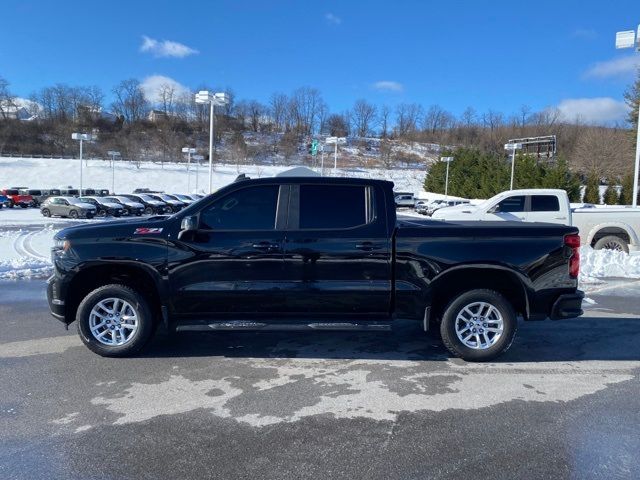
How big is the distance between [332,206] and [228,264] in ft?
4.17

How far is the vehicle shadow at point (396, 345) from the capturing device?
5.44m

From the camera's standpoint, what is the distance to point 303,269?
502 cm

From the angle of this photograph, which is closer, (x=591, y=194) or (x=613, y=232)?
(x=613, y=232)

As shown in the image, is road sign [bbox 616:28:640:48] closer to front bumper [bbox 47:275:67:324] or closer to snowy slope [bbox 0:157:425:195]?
front bumper [bbox 47:275:67:324]

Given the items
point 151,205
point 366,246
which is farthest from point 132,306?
point 151,205

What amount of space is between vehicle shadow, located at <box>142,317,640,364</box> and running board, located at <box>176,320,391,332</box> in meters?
0.49

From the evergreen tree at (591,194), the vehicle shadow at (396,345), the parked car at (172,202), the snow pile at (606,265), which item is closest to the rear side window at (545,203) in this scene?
the snow pile at (606,265)

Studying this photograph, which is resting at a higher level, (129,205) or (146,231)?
(129,205)

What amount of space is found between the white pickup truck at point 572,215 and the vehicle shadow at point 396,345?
716 cm

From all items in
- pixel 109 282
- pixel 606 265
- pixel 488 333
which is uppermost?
pixel 109 282

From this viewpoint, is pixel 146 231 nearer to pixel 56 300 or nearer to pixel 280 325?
pixel 56 300

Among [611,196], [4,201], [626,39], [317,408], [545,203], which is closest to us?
Result: [317,408]

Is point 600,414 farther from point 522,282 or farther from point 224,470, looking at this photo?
point 224,470

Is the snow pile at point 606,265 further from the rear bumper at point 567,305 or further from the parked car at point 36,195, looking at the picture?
the parked car at point 36,195
